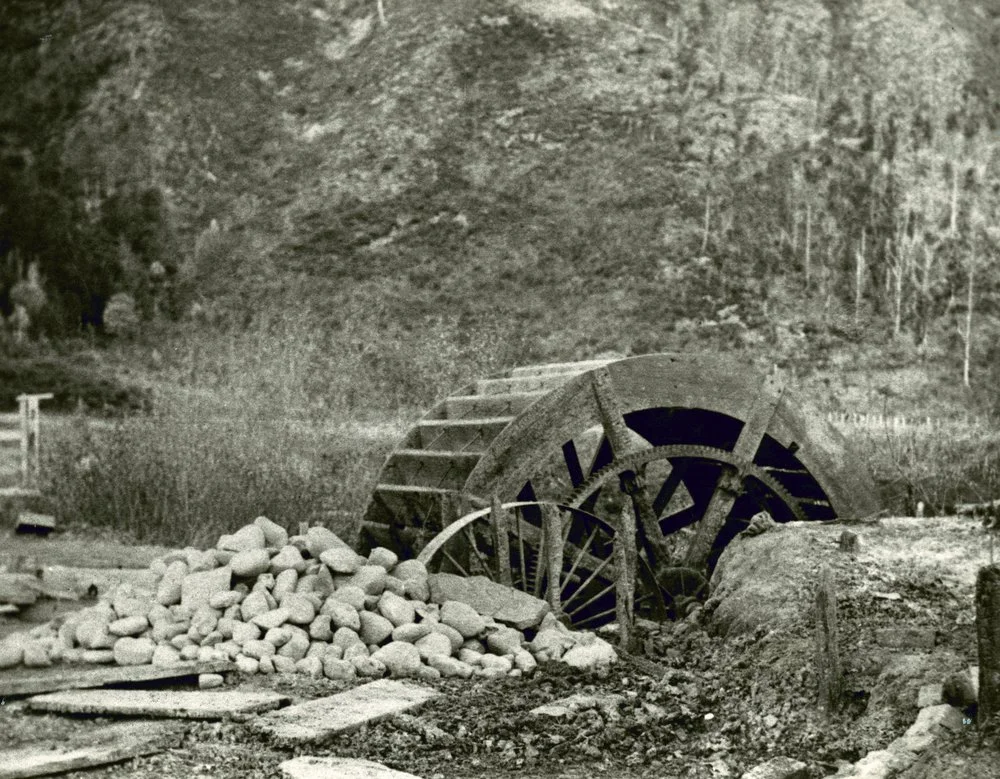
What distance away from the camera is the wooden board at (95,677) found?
6293 mm

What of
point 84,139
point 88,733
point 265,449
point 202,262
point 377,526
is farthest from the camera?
point 84,139

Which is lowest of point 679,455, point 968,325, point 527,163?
point 679,455

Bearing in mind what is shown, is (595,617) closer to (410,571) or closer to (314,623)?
(410,571)

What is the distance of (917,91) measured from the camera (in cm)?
3397

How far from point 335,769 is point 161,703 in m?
1.46

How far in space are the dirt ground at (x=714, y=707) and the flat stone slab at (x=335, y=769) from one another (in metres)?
0.10

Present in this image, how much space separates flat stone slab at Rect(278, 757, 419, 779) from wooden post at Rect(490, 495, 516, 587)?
3216 mm

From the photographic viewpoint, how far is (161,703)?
5.97m

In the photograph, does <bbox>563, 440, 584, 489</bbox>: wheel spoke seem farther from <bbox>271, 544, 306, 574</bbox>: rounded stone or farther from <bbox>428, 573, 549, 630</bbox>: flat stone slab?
<bbox>271, 544, 306, 574</bbox>: rounded stone

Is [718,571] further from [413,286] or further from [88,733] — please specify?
[413,286]

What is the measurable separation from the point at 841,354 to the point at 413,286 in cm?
958

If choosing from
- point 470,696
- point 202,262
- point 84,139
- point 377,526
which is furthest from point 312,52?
point 470,696

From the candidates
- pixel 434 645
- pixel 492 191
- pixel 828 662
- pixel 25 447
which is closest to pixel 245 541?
pixel 434 645

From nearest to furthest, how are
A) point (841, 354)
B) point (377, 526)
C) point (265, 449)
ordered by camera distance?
point (377, 526) < point (265, 449) < point (841, 354)
